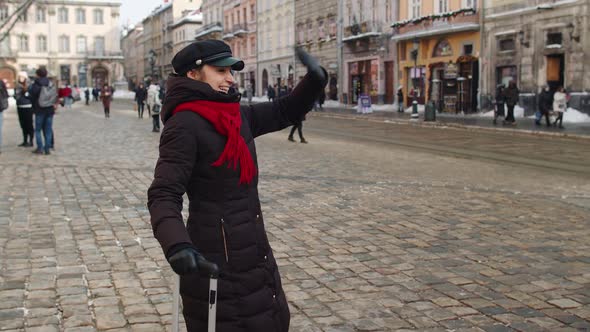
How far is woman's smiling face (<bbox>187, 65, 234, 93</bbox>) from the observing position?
2.65 metres

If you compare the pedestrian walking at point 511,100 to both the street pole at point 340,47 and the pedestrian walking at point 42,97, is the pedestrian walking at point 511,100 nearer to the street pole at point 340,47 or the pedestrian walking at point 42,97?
the pedestrian walking at point 42,97

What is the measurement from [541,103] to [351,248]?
64.7ft

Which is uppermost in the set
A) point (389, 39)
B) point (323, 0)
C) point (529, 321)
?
point (323, 0)

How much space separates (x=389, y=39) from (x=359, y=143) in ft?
74.5

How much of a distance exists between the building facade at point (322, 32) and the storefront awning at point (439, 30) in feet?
31.6

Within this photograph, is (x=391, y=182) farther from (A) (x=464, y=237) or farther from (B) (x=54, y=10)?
(B) (x=54, y=10)

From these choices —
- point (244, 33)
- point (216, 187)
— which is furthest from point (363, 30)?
point (216, 187)

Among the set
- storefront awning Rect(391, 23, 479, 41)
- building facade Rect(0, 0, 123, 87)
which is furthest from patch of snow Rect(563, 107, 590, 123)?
building facade Rect(0, 0, 123, 87)

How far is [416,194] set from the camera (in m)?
8.74

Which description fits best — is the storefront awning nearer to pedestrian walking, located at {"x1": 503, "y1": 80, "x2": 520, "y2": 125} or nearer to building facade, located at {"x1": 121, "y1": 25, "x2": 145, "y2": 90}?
pedestrian walking, located at {"x1": 503, "y1": 80, "x2": 520, "y2": 125}

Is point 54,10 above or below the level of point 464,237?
above

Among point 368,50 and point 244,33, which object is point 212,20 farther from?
point 368,50

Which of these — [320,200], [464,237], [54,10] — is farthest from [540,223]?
[54,10]

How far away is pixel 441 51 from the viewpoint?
3397cm
